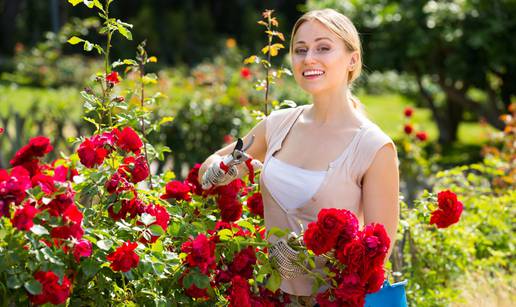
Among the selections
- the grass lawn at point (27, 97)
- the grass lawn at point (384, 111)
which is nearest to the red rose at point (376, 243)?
the grass lawn at point (384, 111)

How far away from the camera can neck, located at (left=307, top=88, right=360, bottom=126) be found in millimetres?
2604

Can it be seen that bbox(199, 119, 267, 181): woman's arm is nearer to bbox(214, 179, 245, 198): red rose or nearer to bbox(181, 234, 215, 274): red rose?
bbox(214, 179, 245, 198): red rose

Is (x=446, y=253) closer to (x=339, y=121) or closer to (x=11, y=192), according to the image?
(x=339, y=121)

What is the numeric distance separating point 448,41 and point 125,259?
7016 millimetres

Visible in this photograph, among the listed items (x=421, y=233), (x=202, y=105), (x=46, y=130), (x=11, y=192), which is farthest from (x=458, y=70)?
(x=11, y=192)

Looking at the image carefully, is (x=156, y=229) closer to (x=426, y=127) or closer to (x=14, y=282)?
(x=14, y=282)

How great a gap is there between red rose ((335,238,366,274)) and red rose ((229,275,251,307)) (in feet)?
1.13

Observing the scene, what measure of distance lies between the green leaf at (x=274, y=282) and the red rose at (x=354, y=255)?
0.28m

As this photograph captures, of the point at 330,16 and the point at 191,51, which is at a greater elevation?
the point at 330,16

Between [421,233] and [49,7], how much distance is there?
2392 centimetres

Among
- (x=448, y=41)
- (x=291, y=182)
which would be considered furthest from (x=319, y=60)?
(x=448, y=41)

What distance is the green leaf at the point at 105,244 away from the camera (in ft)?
A: 7.17

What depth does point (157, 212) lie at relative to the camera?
2.47m

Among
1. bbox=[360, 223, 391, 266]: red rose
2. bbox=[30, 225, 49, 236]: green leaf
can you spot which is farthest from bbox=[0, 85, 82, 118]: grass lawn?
bbox=[360, 223, 391, 266]: red rose
